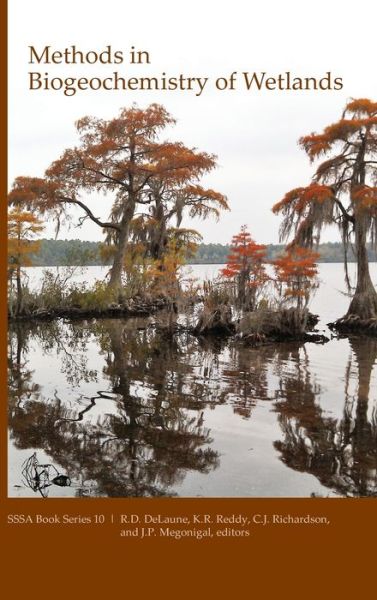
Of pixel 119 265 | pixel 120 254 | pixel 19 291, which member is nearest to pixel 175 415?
pixel 19 291

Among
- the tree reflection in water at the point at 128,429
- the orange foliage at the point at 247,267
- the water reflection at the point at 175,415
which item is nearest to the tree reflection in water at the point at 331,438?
the water reflection at the point at 175,415

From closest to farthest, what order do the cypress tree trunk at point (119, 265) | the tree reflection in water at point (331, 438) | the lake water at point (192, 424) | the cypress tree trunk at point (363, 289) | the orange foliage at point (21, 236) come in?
1. the lake water at point (192, 424)
2. the tree reflection in water at point (331, 438)
3. the cypress tree trunk at point (363, 289)
4. the orange foliage at point (21, 236)
5. the cypress tree trunk at point (119, 265)

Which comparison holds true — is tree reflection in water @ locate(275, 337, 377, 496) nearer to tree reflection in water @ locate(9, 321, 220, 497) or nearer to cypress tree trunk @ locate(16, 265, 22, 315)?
tree reflection in water @ locate(9, 321, 220, 497)

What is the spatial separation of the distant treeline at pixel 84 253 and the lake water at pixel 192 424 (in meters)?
7.55

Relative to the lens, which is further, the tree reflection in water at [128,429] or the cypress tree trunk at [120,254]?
the cypress tree trunk at [120,254]

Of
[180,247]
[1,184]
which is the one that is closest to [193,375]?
[1,184]

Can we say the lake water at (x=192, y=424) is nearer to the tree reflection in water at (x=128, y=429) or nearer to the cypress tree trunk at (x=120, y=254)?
the tree reflection in water at (x=128, y=429)

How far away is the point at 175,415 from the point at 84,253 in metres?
15.0

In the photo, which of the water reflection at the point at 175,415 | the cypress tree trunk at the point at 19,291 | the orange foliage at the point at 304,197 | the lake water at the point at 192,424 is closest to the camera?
the lake water at the point at 192,424

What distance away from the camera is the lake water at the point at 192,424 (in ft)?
15.7

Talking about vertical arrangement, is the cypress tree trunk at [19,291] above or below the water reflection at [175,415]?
above

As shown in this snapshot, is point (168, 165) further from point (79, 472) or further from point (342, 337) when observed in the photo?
point (79, 472)

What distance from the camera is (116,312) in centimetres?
2166

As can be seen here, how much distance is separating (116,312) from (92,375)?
12295 millimetres
